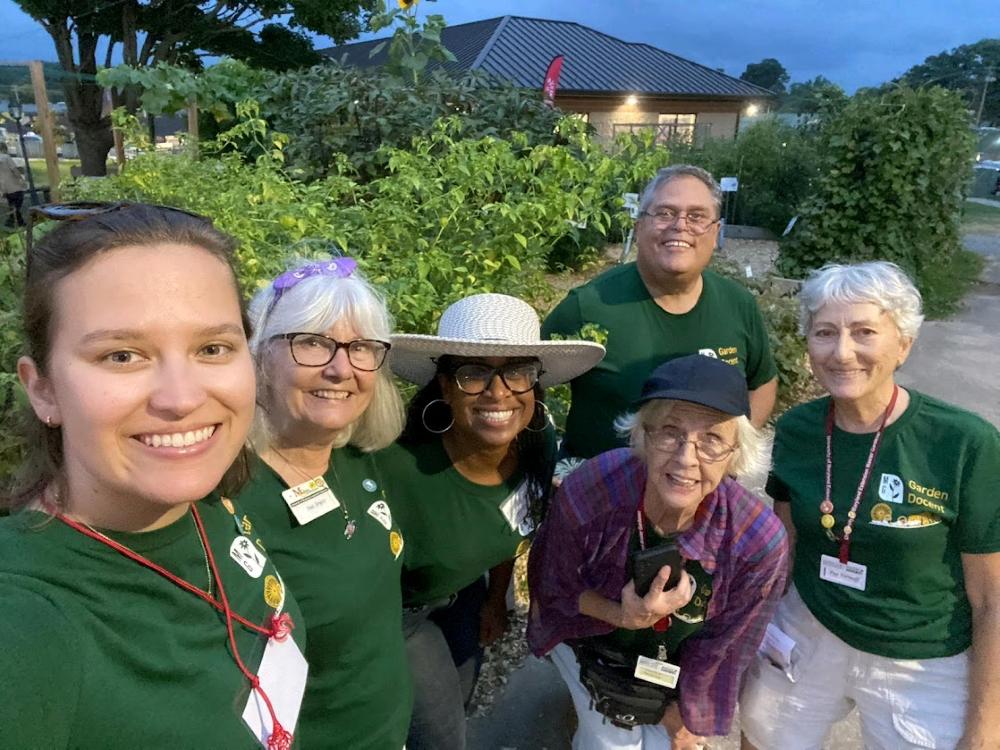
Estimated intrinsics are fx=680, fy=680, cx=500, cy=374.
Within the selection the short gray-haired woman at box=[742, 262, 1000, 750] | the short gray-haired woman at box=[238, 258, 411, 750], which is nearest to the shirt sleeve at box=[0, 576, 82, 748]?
the short gray-haired woman at box=[238, 258, 411, 750]

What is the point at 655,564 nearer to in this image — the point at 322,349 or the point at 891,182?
the point at 322,349

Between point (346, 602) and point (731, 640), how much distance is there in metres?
1.20

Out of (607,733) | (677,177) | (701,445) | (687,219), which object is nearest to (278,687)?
(701,445)

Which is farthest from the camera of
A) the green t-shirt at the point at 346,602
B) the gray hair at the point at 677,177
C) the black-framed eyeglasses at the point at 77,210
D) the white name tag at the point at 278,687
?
the gray hair at the point at 677,177

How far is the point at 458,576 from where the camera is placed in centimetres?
215

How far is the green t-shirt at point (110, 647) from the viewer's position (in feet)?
2.99

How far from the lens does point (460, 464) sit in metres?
2.16

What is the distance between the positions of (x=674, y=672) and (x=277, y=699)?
131cm

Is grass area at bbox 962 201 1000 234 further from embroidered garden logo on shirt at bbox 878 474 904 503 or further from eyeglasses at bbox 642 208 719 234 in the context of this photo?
embroidered garden logo on shirt at bbox 878 474 904 503

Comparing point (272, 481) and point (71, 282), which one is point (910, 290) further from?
point (71, 282)

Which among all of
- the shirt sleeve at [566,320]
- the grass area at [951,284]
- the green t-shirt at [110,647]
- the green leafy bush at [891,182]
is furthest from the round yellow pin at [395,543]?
the grass area at [951,284]

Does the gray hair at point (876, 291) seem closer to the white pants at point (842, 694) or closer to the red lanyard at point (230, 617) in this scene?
the white pants at point (842, 694)

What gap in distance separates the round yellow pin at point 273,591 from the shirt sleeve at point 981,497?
1.87 m

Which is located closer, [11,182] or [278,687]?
[278,687]
